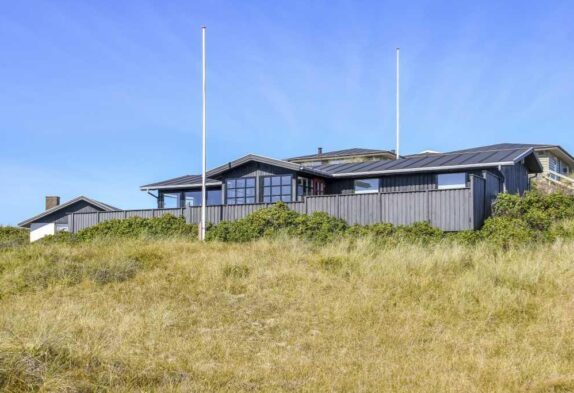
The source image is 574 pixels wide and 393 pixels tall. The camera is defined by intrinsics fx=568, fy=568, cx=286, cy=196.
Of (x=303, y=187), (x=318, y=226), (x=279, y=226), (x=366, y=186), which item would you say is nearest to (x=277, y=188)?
(x=303, y=187)

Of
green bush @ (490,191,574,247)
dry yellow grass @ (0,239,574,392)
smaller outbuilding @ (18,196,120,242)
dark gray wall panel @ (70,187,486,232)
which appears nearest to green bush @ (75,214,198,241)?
dark gray wall panel @ (70,187,486,232)

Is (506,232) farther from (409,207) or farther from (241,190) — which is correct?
(241,190)

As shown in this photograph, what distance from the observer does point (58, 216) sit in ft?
147

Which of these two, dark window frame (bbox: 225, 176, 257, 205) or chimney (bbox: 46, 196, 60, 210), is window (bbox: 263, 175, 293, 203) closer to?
dark window frame (bbox: 225, 176, 257, 205)

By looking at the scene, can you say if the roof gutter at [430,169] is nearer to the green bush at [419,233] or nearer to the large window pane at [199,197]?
the green bush at [419,233]

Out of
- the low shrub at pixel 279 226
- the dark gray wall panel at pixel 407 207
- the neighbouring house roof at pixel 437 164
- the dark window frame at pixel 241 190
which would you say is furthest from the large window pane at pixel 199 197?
the low shrub at pixel 279 226

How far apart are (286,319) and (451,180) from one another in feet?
62.8

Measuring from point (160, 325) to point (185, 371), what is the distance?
230cm

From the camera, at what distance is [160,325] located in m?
9.55

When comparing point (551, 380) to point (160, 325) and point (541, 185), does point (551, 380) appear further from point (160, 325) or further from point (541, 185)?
point (541, 185)

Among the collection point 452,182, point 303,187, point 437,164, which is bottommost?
point 303,187

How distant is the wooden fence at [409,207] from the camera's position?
2162 centimetres

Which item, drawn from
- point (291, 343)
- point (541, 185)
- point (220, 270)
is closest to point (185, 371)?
point (291, 343)

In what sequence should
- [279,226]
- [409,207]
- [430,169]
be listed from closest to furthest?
[409,207] < [279,226] < [430,169]
